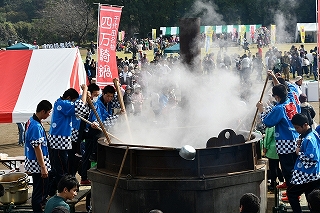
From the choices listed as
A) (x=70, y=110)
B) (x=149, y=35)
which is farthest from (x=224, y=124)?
(x=149, y=35)

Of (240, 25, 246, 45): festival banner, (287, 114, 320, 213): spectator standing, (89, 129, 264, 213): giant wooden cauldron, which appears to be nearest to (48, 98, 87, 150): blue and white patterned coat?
(89, 129, 264, 213): giant wooden cauldron

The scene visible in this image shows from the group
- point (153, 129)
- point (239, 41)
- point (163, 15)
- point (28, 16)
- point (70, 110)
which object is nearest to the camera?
point (70, 110)

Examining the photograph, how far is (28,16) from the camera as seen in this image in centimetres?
6819

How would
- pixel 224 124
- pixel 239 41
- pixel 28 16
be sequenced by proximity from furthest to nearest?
pixel 28 16, pixel 239 41, pixel 224 124

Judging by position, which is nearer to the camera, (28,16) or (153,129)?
(153,129)

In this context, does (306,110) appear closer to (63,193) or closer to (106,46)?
(106,46)

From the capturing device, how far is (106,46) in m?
12.7

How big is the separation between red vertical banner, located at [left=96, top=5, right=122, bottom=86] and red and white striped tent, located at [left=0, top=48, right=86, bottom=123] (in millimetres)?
417

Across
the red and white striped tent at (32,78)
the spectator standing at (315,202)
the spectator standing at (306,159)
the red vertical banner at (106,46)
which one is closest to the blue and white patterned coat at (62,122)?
the red and white striped tent at (32,78)

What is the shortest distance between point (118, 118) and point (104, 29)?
439 cm

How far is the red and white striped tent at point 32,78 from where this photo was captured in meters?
11.1

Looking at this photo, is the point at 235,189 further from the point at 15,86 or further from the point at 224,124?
the point at 15,86

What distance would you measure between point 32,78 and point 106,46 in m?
1.84

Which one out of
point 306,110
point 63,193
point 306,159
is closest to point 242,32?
point 306,110
